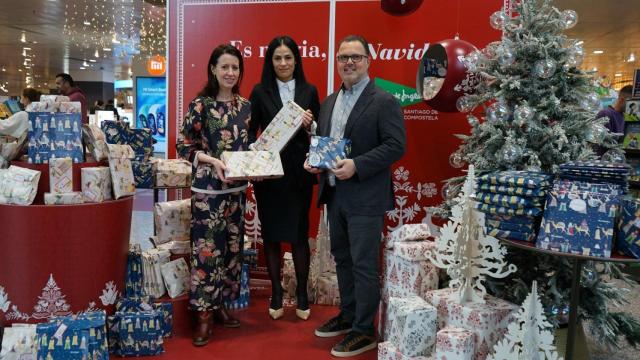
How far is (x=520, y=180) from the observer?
2199 mm

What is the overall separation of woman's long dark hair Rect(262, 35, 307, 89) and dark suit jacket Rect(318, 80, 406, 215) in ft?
2.04

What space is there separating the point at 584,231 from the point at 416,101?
2.21m

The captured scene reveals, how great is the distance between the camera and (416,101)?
4.02 m

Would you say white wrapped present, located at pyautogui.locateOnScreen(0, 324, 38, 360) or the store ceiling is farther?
the store ceiling

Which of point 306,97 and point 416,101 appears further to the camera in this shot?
point 416,101

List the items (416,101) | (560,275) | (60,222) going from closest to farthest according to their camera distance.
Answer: (60,222) → (560,275) → (416,101)

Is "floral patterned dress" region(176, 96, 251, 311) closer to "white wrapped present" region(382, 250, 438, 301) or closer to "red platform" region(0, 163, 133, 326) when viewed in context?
"red platform" region(0, 163, 133, 326)

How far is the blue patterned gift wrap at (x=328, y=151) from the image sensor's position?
280 centimetres

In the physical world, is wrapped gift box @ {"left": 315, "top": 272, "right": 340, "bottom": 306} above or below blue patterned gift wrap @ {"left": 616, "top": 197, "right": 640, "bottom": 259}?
below

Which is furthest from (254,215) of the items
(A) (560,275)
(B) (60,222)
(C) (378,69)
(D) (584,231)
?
(D) (584,231)

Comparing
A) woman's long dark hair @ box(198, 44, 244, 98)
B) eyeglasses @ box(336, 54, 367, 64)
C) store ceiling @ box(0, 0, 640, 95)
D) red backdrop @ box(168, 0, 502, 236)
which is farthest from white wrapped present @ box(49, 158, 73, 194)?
store ceiling @ box(0, 0, 640, 95)

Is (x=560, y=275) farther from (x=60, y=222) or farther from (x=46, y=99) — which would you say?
(x=46, y=99)

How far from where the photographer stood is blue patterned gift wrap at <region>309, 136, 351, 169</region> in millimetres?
2799

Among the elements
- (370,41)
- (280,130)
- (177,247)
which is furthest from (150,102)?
(280,130)
